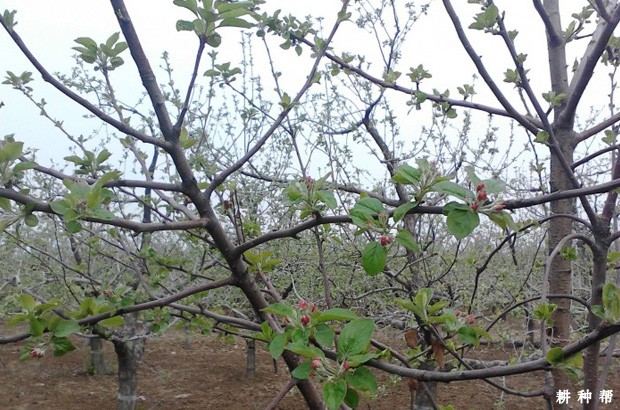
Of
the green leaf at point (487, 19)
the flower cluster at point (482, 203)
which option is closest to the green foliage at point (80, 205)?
the flower cluster at point (482, 203)

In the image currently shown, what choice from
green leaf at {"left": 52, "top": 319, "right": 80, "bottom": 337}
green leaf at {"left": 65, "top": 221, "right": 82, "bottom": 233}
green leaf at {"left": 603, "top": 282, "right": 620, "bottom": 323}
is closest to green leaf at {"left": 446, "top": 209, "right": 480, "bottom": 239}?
green leaf at {"left": 603, "top": 282, "right": 620, "bottom": 323}

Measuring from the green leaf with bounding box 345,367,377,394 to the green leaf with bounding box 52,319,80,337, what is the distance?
1.89ft

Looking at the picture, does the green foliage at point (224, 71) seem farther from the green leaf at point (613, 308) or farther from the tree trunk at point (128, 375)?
the tree trunk at point (128, 375)

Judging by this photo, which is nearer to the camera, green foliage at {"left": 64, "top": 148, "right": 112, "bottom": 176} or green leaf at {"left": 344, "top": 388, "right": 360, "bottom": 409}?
green leaf at {"left": 344, "top": 388, "right": 360, "bottom": 409}

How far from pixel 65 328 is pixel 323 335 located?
536 mm

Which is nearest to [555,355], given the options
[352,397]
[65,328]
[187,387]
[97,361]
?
[352,397]

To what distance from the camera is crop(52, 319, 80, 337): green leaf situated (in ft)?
3.87

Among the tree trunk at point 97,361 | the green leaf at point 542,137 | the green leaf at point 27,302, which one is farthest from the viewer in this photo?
the tree trunk at point 97,361

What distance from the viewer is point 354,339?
41.1 inches

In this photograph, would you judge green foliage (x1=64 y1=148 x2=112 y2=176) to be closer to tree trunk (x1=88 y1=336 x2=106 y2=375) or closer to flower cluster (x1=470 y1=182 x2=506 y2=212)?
flower cluster (x1=470 y1=182 x2=506 y2=212)

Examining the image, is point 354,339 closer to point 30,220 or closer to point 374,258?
point 374,258

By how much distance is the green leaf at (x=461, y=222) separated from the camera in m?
0.94

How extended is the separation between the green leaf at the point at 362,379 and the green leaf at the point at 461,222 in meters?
0.29

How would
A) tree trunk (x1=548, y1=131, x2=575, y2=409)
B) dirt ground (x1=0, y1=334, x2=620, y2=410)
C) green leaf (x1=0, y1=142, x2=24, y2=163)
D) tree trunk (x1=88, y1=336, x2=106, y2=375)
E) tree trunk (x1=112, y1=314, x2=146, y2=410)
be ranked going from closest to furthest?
1. green leaf (x1=0, y1=142, x2=24, y2=163)
2. tree trunk (x1=548, y1=131, x2=575, y2=409)
3. tree trunk (x1=112, y1=314, x2=146, y2=410)
4. dirt ground (x1=0, y1=334, x2=620, y2=410)
5. tree trunk (x1=88, y1=336, x2=106, y2=375)
